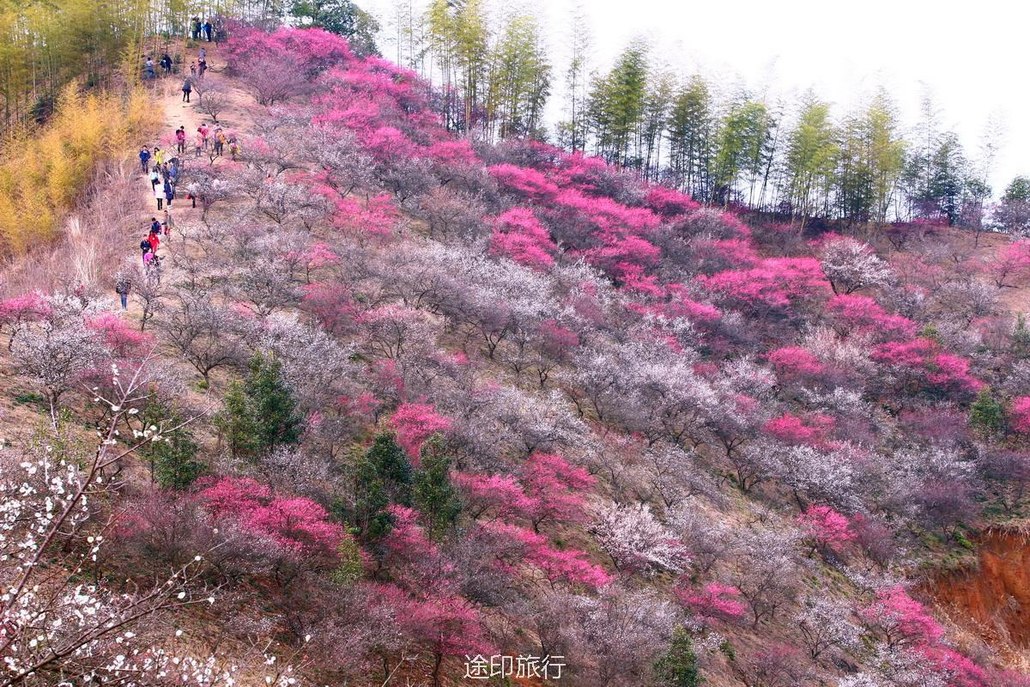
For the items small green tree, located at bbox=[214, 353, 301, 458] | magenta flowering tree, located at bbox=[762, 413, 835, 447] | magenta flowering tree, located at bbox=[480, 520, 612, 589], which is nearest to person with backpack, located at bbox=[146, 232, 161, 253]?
small green tree, located at bbox=[214, 353, 301, 458]

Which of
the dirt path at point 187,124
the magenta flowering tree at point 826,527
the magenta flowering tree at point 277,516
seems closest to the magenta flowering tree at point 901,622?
the magenta flowering tree at point 826,527

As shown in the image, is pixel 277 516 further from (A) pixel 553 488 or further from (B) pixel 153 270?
(B) pixel 153 270

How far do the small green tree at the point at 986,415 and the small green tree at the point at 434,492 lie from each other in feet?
87.9

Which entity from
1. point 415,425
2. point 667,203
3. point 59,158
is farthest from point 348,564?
Result: point 667,203

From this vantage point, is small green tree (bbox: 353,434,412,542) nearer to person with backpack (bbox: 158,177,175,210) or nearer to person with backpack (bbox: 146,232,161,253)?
person with backpack (bbox: 146,232,161,253)

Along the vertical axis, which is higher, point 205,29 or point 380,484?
point 205,29

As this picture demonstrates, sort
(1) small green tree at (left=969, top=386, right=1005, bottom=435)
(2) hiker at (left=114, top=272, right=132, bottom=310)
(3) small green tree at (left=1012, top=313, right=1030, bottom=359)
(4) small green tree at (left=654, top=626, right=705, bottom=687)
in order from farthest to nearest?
(3) small green tree at (left=1012, top=313, right=1030, bottom=359), (1) small green tree at (left=969, top=386, right=1005, bottom=435), (2) hiker at (left=114, top=272, right=132, bottom=310), (4) small green tree at (left=654, top=626, right=705, bottom=687)

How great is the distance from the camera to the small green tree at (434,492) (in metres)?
19.9

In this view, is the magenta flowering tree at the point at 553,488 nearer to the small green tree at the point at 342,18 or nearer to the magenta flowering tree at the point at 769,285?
the magenta flowering tree at the point at 769,285

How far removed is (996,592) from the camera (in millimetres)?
29625

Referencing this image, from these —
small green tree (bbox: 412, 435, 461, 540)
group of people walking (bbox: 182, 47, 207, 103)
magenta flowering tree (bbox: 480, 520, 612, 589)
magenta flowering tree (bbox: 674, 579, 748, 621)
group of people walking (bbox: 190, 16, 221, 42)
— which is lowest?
magenta flowering tree (bbox: 674, 579, 748, 621)

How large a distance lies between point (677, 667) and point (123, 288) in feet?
68.4

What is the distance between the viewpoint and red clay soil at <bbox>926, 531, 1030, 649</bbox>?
93.7 feet

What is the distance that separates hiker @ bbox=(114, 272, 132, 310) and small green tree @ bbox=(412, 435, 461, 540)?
12.5 meters
